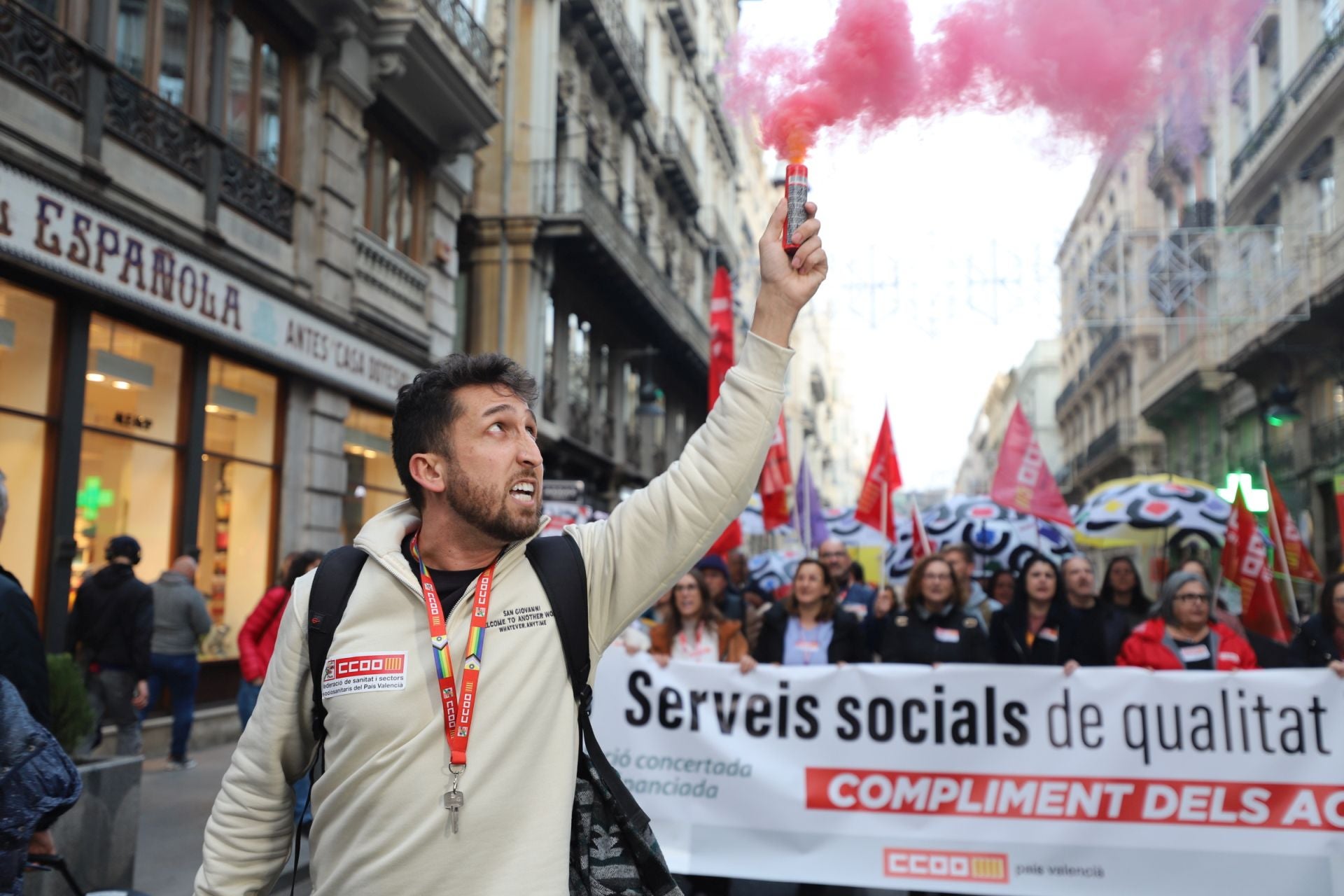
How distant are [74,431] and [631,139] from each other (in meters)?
20.4

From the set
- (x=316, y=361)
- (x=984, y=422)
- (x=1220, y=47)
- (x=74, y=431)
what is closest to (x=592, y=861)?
(x=1220, y=47)

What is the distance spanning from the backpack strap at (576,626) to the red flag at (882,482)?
10.1m

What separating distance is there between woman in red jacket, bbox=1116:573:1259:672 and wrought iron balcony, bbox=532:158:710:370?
53.3 feet

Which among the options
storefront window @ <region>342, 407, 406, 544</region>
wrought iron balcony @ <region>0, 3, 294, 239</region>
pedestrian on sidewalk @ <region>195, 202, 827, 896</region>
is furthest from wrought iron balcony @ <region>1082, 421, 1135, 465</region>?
pedestrian on sidewalk @ <region>195, 202, 827, 896</region>

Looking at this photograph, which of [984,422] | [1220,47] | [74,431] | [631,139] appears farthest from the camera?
[984,422]

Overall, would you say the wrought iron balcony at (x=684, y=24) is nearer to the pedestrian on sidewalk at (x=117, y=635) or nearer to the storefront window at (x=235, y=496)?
the storefront window at (x=235, y=496)

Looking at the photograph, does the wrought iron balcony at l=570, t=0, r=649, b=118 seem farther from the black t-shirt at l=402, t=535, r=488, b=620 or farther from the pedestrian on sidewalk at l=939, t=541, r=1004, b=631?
the black t-shirt at l=402, t=535, r=488, b=620

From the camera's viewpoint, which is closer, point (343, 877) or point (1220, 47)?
point (343, 877)

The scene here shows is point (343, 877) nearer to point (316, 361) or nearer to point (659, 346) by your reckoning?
point (316, 361)

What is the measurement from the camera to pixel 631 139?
28.1 meters

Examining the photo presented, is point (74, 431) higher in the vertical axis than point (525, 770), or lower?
higher

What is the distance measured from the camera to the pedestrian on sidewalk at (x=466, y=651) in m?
2.12

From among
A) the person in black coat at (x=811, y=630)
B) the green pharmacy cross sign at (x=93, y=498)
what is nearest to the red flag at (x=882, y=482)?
the person in black coat at (x=811, y=630)

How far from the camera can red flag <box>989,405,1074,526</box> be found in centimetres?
1218
